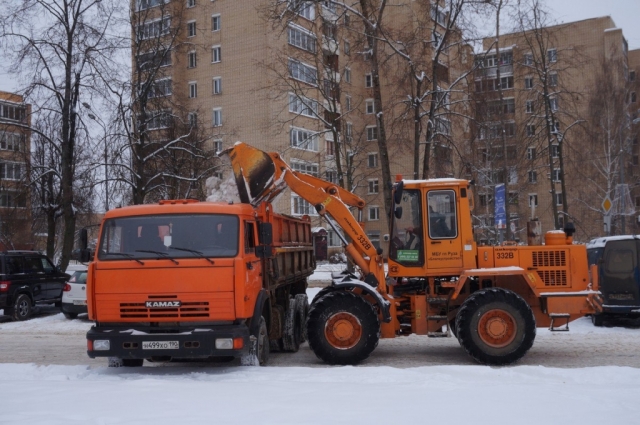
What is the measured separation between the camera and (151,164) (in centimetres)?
2536

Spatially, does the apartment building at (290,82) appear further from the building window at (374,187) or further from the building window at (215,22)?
the building window at (374,187)

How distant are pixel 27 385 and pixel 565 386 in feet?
21.7

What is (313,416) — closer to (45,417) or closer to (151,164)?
(45,417)

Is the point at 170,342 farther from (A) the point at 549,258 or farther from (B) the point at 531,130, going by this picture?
(B) the point at 531,130

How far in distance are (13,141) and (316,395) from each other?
2476 cm

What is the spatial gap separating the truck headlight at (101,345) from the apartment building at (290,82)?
15.5 feet

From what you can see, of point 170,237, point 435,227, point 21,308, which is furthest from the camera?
point 21,308

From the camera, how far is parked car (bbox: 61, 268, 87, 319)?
1856 centimetres

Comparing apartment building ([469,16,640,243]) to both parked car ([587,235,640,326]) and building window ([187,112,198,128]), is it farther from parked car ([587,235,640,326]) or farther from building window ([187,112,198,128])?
building window ([187,112,198,128])

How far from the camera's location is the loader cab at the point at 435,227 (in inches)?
430

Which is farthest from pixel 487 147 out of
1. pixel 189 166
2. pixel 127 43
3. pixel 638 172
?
pixel 638 172

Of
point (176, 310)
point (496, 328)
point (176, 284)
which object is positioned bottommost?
point (496, 328)

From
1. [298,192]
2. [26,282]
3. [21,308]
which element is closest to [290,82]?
[26,282]

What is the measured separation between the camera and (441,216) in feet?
36.1
